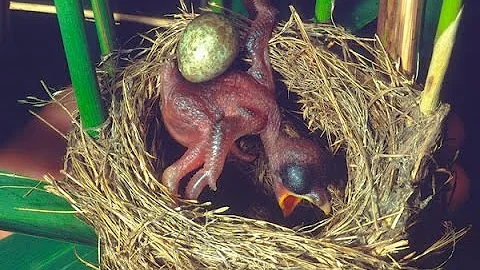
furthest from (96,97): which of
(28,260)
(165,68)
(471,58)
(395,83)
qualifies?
(471,58)

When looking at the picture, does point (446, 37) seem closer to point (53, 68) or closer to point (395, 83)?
point (395, 83)

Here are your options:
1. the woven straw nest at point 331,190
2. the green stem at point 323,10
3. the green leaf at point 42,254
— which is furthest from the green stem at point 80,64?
the green stem at point 323,10

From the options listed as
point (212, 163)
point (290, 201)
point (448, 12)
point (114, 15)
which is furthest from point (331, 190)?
point (114, 15)

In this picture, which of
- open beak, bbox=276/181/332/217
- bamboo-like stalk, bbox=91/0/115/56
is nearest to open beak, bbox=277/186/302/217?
open beak, bbox=276/181/332/217

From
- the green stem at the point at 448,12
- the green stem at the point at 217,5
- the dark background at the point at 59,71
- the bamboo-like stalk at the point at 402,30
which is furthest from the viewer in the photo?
the dark background at the point at 59,71

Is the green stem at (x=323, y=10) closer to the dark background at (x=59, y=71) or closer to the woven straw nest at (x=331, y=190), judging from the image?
the woven straw nest at (x=331, y=190)

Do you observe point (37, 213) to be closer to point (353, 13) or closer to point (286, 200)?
point (286, 200)
